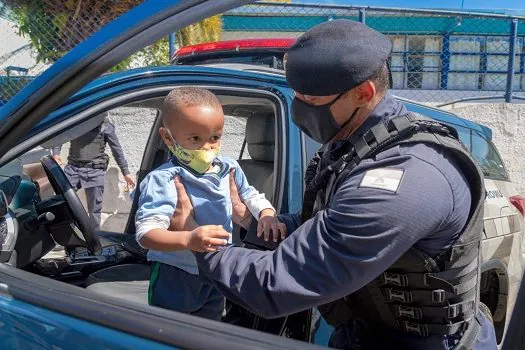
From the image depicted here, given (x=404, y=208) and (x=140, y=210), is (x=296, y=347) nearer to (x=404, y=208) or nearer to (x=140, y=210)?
(x=404, y=208)

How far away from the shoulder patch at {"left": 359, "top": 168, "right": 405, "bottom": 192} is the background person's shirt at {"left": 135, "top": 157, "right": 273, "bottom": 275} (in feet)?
2.54

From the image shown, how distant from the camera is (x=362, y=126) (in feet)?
4.80

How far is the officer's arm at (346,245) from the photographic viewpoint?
1199 millimetres

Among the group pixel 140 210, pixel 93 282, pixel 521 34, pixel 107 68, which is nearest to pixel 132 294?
pixel 93 282

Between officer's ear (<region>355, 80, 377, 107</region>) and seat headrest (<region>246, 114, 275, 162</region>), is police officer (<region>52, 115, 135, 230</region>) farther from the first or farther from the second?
officer's ear (<region>355, 80, 377, 107</region>)

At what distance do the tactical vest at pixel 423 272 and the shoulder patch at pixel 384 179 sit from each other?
0.29 feet

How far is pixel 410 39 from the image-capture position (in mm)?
6500

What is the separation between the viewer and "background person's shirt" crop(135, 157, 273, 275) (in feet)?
6.16

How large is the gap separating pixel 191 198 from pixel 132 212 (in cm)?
157

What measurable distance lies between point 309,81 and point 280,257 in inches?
15.9

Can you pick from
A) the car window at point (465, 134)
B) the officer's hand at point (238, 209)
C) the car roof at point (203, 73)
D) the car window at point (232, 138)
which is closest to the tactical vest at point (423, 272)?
the officer's hand at point (238, 209)

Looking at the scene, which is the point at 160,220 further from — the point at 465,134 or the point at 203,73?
the point at 465,134

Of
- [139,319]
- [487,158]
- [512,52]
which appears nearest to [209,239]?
[139,319]

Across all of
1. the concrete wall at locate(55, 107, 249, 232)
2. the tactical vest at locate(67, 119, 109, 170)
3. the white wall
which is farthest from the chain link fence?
the tactical vest at locate(67, 119, 109, 170)
